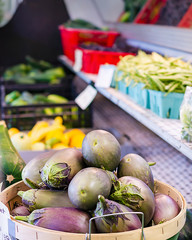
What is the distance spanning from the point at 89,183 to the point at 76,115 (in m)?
1.95

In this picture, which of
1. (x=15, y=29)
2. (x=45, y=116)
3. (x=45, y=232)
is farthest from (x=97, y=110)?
(x=45, y=232)

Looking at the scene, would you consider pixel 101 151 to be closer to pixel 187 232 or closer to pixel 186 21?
pixel 187 232

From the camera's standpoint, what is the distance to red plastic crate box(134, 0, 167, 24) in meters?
3.21

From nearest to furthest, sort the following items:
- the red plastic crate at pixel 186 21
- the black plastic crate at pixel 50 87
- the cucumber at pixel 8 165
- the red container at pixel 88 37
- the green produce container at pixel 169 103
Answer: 1. the cucumber at pixel 8 165
2. the green produce container at pixel 169 103
3. the red plastic crate at pixel 186 21
4. the red container at pixel 88 37
5. the black plastic crate at pixel 50 87

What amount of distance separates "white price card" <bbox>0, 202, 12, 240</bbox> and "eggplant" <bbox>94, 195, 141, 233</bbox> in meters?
0.27

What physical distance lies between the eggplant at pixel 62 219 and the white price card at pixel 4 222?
8 cm

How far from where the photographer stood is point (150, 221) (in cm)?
114

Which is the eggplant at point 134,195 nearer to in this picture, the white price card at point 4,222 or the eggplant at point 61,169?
the eggplant at point 61,169

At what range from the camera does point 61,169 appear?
113 centimetres

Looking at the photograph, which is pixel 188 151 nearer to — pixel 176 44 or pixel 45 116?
pixel 176 44

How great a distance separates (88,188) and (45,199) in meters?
0.16

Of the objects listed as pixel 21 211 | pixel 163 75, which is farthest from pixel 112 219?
pixel 163 75

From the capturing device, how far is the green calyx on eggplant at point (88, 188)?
1018 millimetres

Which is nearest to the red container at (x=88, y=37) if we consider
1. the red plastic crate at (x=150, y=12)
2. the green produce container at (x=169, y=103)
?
the red plastic crate at (x=150, y=12)
